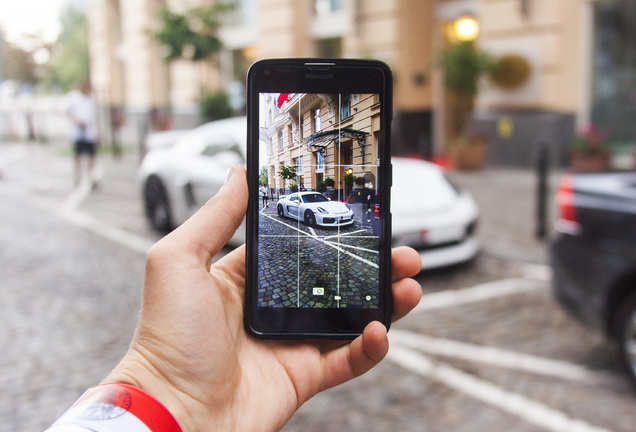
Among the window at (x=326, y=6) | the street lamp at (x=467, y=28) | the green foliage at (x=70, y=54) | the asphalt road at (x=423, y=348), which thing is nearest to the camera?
the asphalt road at (x=423, y=348)

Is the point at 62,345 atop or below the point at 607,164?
below

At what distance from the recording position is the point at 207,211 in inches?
64.6

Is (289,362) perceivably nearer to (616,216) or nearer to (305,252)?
(305,252)

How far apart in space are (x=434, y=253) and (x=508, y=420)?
2.91 m

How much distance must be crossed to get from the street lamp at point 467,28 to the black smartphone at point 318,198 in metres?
13.7

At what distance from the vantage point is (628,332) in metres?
3.98

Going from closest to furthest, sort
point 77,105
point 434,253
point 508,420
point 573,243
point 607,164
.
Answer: point 508,420, point 573,243, point 434,253, point 607,164, point 77,105

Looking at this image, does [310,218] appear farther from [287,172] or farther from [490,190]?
[490,190]

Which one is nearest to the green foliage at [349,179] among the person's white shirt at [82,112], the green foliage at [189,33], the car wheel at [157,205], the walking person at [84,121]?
the car wheel at [157,205]

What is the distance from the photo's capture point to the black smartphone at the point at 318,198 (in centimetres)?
168

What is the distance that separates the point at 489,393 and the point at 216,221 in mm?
2828

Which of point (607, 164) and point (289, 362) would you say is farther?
point (607, 164)

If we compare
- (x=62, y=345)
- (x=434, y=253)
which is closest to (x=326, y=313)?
(x=62, y=345)

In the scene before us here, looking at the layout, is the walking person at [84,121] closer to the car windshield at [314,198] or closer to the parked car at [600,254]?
the parked car at [600,254]
